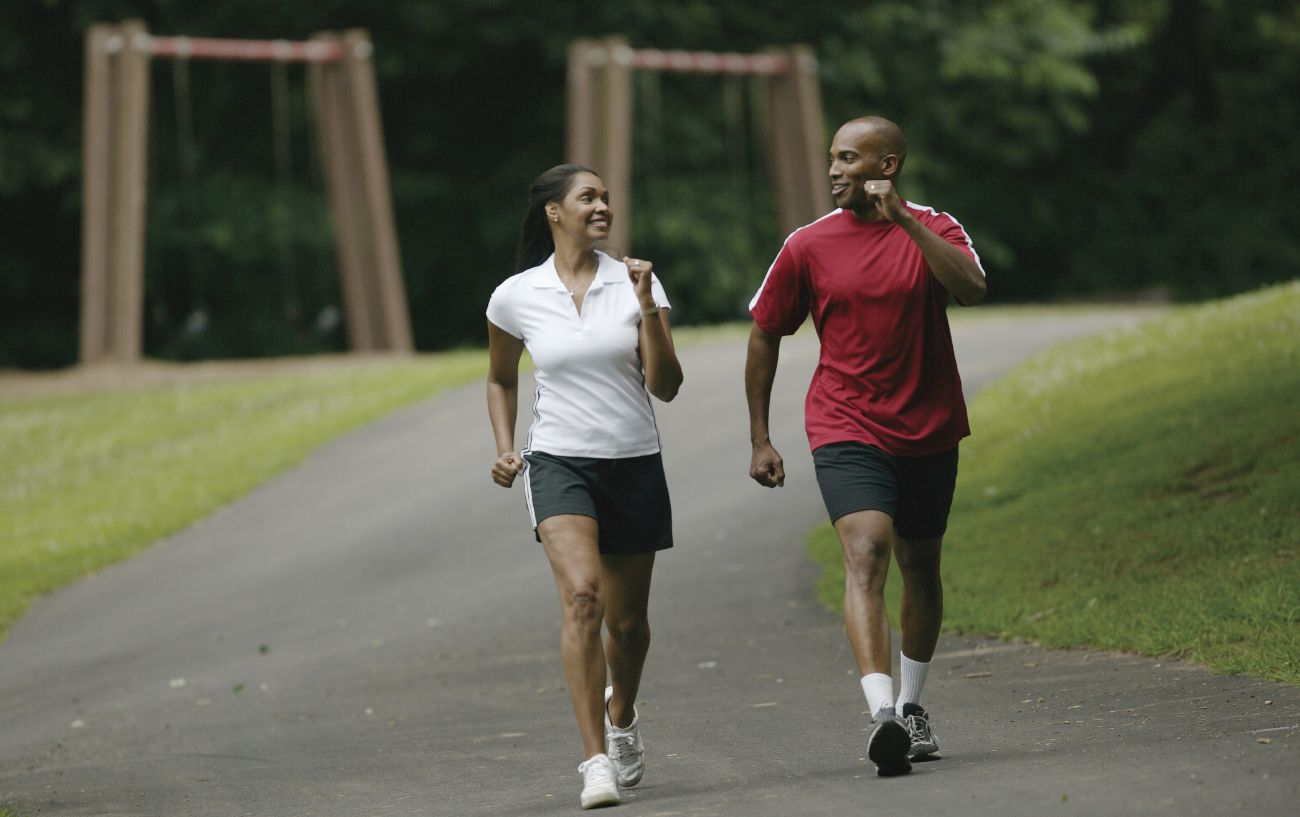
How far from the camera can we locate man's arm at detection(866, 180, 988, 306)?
6207 millimetres

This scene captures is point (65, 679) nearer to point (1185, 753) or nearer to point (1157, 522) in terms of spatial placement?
point (1157, 522)

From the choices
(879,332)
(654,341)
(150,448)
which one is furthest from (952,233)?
(150,448)

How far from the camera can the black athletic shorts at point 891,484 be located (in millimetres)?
6363

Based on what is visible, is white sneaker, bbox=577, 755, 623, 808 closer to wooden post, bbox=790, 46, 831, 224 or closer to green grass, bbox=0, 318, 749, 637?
green grass, bbox=0, 318, 749, 637

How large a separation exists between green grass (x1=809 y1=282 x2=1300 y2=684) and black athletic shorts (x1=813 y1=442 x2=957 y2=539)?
1.87 meters

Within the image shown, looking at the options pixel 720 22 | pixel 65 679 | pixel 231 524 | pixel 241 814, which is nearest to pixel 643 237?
pixel 720 22

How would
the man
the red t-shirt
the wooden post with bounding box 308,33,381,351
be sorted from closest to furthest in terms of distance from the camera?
the man < the red t-shirt < the wooden post with bounding box 308,33,381,351

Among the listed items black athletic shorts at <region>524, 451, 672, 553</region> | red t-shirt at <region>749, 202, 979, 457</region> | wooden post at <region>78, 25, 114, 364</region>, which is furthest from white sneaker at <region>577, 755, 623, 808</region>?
wooden post at <region>78, 25, 114, 364</region>

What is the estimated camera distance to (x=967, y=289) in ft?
20.6

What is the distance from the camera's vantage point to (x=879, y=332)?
21.1ft

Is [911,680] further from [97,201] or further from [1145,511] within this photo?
[97,201]

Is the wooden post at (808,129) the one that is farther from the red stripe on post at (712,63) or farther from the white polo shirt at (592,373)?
the white polo shirt at (592,373)

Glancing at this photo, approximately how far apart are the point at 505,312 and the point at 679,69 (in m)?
20.4

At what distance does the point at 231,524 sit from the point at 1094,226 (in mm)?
26731
